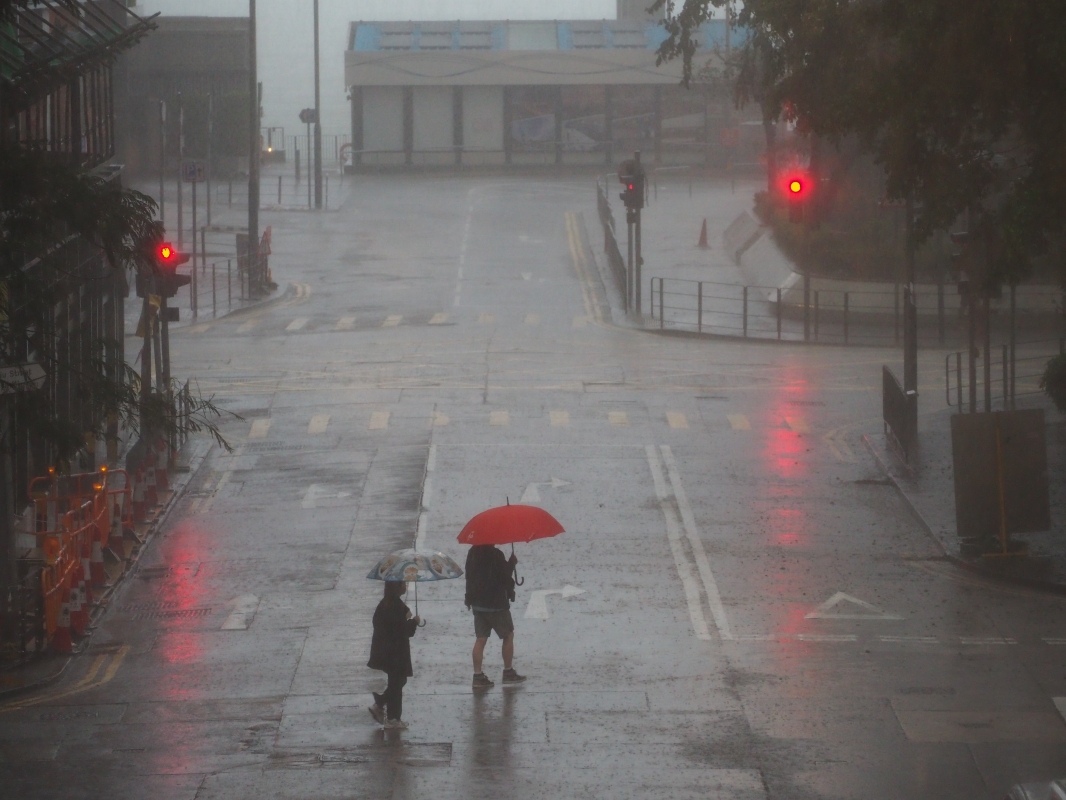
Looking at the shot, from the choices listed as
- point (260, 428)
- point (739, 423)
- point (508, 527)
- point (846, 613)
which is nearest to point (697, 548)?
point (846, 613)

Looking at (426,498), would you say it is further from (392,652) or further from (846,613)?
(392,652)

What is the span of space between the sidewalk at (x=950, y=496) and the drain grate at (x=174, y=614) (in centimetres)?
885

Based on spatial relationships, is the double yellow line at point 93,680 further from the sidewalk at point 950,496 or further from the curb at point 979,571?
the sidewalk at point 950,496

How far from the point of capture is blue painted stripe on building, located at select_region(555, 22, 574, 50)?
79062 millimetres

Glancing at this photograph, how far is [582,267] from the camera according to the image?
48438 mm

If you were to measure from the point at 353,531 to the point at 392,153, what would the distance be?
187ft

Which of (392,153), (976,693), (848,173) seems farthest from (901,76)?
(392,153)

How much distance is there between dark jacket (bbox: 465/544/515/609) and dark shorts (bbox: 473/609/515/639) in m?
0.08

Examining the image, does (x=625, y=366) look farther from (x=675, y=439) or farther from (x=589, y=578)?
(x=589, y=578)

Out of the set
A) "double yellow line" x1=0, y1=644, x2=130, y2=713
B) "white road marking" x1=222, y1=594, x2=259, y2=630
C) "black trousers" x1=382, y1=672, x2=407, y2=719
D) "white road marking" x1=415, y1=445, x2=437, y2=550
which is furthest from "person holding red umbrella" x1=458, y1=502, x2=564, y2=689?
"white road marking" x1=415, y1=445, x2=437, y2=550

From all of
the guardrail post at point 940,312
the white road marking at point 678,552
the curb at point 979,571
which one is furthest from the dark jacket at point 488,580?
the guardrail post at point 940,312

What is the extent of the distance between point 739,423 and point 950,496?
5.63m

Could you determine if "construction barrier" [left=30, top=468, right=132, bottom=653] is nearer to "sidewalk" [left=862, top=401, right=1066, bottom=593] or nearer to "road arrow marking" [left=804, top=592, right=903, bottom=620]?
"road arrow marking" [left=804, top=592, right=903, bottom=620]

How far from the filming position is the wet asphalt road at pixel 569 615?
1220cm
